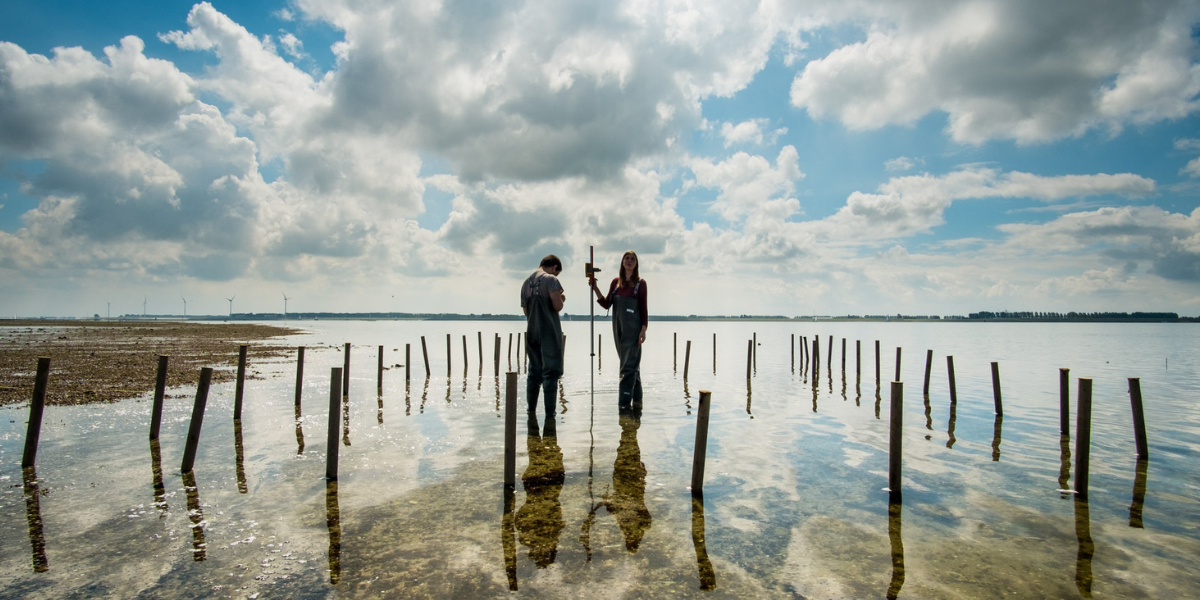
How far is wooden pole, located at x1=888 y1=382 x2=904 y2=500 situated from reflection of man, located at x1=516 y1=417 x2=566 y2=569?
403cm

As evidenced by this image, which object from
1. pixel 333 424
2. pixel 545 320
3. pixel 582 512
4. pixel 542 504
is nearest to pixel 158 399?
pixel 333 424

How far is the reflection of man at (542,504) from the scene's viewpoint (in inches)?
197

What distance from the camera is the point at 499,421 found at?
38.1 ft

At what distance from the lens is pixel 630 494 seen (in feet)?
21.8

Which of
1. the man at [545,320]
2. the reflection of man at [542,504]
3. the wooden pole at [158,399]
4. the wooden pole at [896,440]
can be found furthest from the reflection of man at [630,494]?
the wooden pole at [158,399]

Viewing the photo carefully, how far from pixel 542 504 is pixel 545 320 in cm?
412

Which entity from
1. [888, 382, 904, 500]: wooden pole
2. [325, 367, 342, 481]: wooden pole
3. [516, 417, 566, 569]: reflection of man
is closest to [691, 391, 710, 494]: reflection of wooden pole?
[516, 417, 566, 569]: reflection of man

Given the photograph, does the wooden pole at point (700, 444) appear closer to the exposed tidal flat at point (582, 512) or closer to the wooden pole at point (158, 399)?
the exposed tidal flat at point (582, 512)

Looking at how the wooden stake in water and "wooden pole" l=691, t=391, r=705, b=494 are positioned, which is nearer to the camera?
"wooden pole" l=691, t=391, r=705, b=494

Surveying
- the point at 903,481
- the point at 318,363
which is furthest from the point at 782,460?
the point at 318,363

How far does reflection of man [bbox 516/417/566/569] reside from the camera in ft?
16.4

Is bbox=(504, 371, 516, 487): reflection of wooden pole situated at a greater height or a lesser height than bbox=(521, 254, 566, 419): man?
lesser

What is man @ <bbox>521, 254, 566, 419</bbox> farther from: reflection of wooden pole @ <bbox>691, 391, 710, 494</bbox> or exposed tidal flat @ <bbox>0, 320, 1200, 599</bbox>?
reflection of wooden pole @ <bbox>691, 391, 710, 494</bbox>

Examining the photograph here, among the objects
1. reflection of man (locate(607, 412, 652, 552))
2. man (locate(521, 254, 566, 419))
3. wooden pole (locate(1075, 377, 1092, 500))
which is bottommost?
reflection of man (locate(607, 412, 652, 552))
